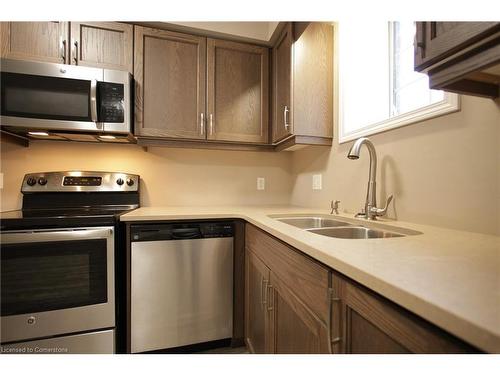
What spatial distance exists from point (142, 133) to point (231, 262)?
1140 millimetres

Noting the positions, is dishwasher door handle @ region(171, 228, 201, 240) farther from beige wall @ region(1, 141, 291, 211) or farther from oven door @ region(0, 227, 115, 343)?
beige wall @ region(1, 141, 291, 211)

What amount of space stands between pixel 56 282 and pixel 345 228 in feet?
5.15

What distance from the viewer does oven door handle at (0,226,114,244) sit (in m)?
1.19

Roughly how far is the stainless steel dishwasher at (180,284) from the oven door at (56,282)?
163mm

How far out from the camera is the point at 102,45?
1.62 metres

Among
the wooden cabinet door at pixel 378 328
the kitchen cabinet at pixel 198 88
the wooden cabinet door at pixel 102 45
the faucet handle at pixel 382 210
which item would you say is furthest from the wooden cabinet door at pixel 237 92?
the wooden cabinet door at pixel 378 328

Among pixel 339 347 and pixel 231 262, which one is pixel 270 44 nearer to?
pixel 231 262

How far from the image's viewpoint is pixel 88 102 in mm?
1500

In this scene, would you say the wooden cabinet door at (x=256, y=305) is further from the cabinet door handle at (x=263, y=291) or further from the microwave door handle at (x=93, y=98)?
the microwave door handle at (x=93, y=98)

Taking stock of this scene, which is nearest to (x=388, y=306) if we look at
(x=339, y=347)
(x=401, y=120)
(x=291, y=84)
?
(x=339, y=347)

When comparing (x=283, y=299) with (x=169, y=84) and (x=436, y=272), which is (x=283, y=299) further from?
(x=169, y=84)

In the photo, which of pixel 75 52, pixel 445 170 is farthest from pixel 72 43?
pixel 445 170

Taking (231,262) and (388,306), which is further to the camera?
(231,262)

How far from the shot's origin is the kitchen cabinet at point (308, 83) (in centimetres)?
163
